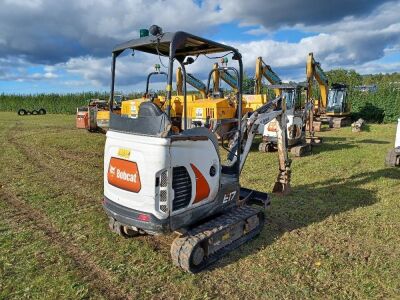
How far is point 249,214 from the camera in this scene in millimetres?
5363

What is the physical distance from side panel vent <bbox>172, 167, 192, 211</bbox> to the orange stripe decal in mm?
126

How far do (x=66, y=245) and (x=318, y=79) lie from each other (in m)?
19.0

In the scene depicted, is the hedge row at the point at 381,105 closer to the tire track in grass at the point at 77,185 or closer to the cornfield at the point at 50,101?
the tire track in grass at the point at 77,185

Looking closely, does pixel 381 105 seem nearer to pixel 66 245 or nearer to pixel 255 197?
pixel 255 197

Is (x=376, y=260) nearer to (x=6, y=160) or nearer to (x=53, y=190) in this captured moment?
(x=53, y=190)

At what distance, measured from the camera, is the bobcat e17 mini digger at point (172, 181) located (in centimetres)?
422

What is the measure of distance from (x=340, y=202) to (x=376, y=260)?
8.12 feet

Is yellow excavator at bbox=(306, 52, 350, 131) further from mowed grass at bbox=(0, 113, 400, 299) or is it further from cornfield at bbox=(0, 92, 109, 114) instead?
cornfield at bbox=(0, 92, 109, 114)

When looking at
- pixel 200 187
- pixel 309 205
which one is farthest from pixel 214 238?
pixel 309 205

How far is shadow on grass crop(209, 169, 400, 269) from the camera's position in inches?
218

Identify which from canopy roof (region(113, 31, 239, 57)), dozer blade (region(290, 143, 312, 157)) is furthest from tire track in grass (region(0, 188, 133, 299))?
dozer blade (region(290, 143, 312, 157))

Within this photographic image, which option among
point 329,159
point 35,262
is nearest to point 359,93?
point 329,159

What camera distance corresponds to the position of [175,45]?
4.28 metres

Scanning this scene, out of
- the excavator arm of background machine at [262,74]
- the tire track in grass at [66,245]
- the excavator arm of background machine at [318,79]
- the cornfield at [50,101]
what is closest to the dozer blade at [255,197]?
the tire track in grass at [66,245]
